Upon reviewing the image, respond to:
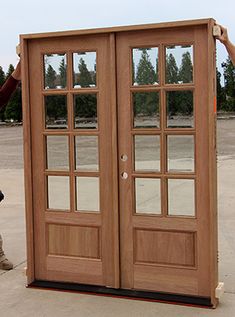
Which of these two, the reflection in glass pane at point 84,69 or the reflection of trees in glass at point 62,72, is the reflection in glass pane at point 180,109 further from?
the reflection of trees in glass at point 62,72

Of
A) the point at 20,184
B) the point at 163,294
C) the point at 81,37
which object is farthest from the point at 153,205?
the point at 20,184

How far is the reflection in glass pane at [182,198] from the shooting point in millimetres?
4195

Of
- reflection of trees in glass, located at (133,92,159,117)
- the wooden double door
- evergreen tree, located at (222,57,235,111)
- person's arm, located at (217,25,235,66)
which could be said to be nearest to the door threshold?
the wooden double door

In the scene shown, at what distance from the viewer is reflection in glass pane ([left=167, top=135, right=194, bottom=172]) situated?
418 centimetres

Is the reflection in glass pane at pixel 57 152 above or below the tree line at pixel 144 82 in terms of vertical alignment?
below

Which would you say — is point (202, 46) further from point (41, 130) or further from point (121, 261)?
point (121, 261)

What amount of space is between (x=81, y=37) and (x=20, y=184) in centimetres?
720

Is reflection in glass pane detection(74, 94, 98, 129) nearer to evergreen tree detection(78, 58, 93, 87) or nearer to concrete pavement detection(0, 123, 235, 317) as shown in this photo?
evergreen tree detection(78, 58, 93, 87)

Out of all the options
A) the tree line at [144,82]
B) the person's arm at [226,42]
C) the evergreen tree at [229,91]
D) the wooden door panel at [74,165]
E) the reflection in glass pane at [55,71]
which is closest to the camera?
the person's arm at [226,42]

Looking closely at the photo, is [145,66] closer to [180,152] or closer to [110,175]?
[180,152]

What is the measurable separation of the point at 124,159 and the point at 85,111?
1.74 ft

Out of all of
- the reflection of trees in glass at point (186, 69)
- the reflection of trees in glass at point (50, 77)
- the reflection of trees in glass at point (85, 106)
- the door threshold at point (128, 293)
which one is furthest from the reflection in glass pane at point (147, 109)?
the door threshold at point (128, 293)

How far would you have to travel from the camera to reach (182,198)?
422 cm

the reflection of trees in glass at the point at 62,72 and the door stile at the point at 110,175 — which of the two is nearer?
the door stile at the point at 110,175
